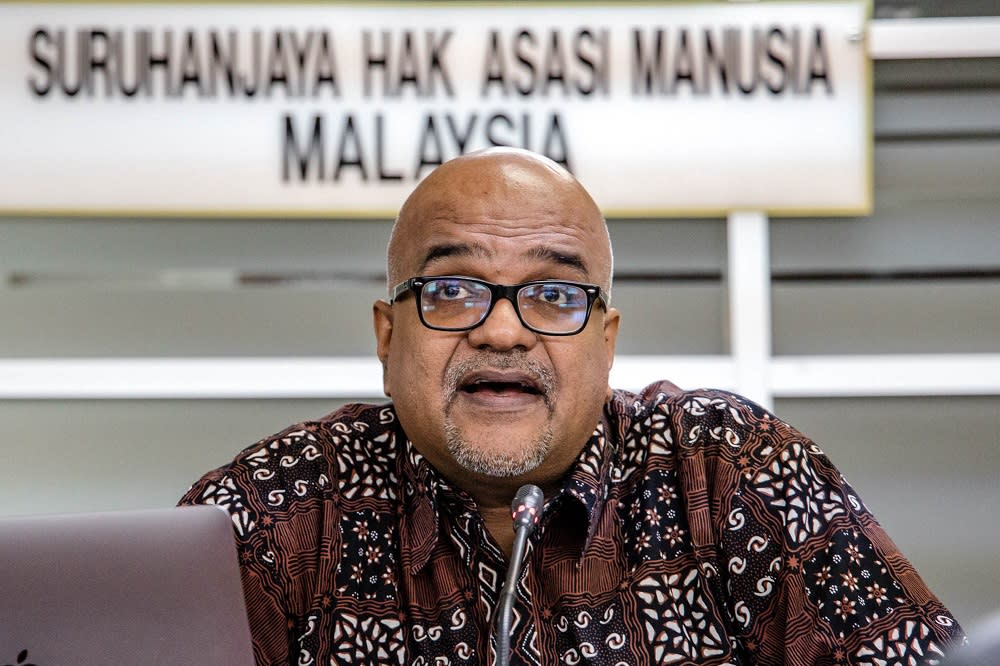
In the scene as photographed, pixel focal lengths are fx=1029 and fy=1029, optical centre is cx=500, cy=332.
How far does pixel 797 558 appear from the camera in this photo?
1316mm

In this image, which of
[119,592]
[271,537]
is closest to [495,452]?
[271,537]

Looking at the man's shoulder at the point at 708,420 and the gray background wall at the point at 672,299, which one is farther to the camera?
the gray background wall at the point at 672,299

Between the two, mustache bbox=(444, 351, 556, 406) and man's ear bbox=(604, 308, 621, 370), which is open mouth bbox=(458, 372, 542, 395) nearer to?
mustache bbox=(444, 351, 556, 406)

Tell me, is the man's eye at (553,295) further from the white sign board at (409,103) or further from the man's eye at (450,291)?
the white sign board at (409,103)

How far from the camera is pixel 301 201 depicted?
2.39m

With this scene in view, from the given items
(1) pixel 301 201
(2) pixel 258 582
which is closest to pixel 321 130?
(1) pixel 301 201

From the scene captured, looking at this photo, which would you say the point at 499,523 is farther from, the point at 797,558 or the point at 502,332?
the point at 797,558

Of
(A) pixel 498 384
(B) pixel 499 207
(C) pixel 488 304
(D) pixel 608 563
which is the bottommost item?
(D) pixel 608 563

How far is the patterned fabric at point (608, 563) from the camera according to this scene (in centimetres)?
128

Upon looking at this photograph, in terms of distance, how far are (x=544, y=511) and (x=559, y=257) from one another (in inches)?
13.4

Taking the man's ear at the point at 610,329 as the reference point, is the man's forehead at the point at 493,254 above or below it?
above

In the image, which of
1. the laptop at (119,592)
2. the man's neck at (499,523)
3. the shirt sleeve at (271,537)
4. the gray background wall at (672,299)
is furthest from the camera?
the gray background wall at (672,299)

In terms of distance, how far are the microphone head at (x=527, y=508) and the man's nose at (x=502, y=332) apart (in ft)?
1.02

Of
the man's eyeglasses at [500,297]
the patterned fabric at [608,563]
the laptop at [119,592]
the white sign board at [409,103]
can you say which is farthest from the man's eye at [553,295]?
the white sign board at [409,103]
